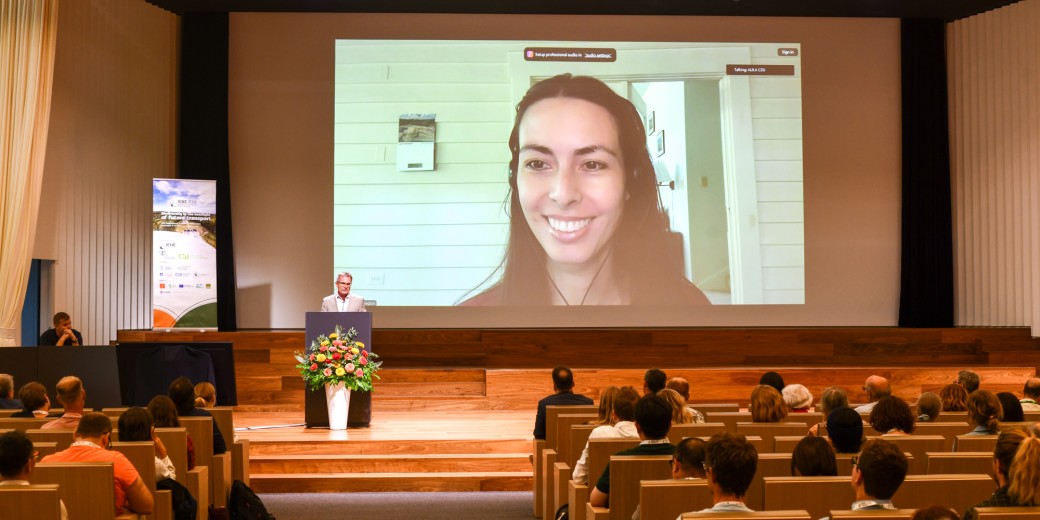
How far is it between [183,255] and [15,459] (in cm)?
742

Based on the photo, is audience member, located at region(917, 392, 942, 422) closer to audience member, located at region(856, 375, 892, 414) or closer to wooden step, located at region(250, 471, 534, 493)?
audience member, located at region(856, 375, 892, 414)

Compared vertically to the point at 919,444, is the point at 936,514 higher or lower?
higher

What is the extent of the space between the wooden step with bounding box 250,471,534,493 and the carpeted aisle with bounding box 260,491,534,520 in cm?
9

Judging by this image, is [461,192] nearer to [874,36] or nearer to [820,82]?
[820,82]

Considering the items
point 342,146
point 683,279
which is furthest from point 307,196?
point 683,279

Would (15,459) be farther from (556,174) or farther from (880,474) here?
(556,174)

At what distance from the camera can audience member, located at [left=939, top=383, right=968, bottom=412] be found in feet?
19.3

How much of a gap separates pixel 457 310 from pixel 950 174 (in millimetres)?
5851

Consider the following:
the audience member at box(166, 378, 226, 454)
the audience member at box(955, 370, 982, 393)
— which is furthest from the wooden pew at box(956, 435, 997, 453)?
the audience member at box(166, 378, 226, 454)

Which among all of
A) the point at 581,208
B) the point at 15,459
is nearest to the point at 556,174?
the point at 581,208

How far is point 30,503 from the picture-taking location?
11.5 ft

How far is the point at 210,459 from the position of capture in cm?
559

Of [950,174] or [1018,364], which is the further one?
[950,174]

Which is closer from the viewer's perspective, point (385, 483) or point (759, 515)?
point (759, 515)
